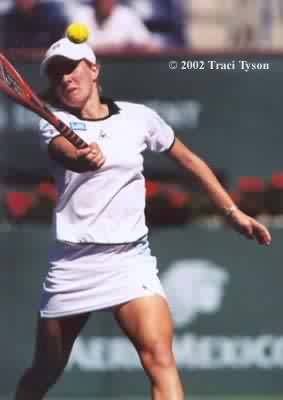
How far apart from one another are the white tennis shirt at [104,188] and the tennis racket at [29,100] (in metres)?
0.19

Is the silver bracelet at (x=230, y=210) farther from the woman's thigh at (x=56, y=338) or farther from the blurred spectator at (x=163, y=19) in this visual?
the blurred spectator at (x=163, y=19)

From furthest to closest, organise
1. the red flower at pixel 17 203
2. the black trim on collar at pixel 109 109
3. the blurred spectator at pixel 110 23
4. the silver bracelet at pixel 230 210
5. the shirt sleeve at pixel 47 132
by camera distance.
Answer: the blurred spectator at pixel 110 23
the red flower at pixel 17 203
the silver bracelet at pixel 230 210
the black trim on collar at pixel 109 109
the shirt sleeve at pixel 47 132

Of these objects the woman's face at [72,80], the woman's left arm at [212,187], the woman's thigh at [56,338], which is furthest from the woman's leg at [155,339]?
the woman's face at [72,80]

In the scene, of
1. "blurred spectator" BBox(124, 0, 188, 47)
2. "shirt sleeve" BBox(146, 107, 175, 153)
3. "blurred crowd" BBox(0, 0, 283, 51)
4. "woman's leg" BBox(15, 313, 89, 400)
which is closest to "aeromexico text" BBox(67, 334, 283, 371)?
"blurred crowd" BBox(0, 0, 283, 51)

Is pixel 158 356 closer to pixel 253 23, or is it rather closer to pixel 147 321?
pixel 147 321

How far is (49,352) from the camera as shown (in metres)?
5.62

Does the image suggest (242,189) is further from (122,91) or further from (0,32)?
(0,32)

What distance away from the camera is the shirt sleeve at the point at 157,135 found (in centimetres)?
564

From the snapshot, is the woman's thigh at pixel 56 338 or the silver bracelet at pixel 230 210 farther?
the silver bracelet at pixel 230 210

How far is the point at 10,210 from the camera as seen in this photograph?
8508 mm

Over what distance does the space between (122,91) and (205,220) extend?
3.18 ft

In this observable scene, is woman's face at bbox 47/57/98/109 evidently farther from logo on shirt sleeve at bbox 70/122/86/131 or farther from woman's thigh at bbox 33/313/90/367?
woman's thigh at bbox 33/313/90/367

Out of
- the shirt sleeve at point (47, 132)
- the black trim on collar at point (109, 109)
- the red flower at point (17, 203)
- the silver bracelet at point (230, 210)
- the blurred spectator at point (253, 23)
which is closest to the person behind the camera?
the shirt sleeve at point (47, 132)

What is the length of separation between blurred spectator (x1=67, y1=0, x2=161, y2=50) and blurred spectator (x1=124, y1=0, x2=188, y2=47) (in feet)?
0.23
